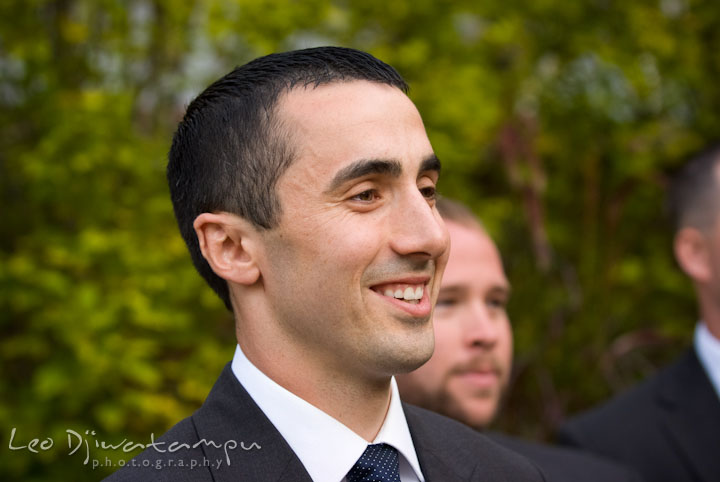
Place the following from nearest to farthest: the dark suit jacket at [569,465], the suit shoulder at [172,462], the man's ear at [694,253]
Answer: the suit shoulder at [172,462]
the dark suit jacket at [569,465]
the man's ear at [694,253]

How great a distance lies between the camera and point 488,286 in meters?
3.36

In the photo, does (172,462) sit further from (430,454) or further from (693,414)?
(693,414)

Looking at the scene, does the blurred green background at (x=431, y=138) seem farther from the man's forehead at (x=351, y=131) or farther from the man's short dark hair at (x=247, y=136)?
the man's forehead at (x=351, y=131)

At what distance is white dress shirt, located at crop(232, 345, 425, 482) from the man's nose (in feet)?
1.49

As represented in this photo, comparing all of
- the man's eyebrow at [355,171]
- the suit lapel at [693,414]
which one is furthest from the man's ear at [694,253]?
the man's eyebrow at [355,171]

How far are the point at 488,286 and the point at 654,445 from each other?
64.3 inches

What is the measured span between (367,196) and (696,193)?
3.16 meters

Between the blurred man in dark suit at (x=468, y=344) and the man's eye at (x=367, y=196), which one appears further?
the blurred man in dark suit at (x=468, y=344)

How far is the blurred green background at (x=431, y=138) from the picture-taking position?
4082 mm

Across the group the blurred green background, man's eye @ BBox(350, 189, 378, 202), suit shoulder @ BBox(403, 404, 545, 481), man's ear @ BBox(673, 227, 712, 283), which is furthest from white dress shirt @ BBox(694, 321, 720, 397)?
man's eye @ BBox(350, 189, 378, 202)

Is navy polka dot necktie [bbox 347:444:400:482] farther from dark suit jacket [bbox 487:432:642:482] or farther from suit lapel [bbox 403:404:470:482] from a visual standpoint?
dark suit jacket [bbox 487:432:642:482]

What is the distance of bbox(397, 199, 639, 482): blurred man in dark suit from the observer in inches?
127

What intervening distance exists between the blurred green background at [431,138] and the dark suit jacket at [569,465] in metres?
1.66

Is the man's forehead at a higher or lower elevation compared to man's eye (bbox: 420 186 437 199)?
higher
